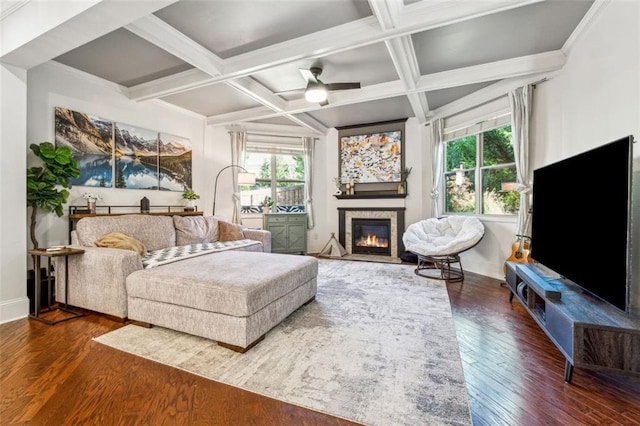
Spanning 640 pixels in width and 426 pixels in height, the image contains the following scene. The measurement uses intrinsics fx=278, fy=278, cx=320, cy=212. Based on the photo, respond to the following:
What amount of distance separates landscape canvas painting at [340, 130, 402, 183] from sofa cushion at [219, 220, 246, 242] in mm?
2463

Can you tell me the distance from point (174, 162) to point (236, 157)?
1195 millimetres

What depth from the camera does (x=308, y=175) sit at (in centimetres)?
593

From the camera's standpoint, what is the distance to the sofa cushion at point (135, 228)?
2861 millimetres

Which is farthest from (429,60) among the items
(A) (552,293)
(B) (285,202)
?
(B) (285,202)

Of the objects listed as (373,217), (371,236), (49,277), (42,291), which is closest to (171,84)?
(49,277)

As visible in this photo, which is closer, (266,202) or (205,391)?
(205,391)

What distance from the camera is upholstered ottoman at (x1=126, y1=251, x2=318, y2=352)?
76.8 inches

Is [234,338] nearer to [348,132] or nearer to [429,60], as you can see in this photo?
[429,60]

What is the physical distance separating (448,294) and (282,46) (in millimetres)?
3234

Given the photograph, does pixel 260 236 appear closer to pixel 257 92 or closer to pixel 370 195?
pixel 257 92

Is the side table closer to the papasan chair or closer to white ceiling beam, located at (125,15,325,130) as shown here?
white ceiling beam, located at (125,15,325,130)

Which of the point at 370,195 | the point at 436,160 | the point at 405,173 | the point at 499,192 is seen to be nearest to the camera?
the point at 499,192

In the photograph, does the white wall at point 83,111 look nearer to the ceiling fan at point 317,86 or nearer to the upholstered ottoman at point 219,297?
the upholstered ottoman at point 219,297

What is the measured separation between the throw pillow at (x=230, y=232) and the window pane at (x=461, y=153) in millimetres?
3751
